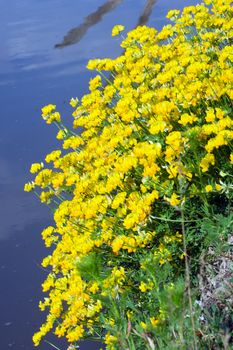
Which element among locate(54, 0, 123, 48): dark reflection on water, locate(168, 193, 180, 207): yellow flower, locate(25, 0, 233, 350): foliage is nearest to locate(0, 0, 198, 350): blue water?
locate(54, 0, 123, 48): dark reflection on water

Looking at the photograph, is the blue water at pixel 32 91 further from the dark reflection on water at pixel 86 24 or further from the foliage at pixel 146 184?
the foliage at pixel 146 184

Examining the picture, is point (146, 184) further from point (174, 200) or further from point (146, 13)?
point (146, 13)

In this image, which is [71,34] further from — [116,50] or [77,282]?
[77,282]

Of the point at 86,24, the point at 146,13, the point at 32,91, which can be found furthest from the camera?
the point at 86,24

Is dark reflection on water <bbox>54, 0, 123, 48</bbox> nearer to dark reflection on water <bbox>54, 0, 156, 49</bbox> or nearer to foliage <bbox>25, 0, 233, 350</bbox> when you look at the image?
dark reflection on water <bbox>54, 0, 156, 49</bbox>

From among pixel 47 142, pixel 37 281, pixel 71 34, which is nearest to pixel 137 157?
pixel 37 281

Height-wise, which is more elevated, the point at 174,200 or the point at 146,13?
the point at 174,200

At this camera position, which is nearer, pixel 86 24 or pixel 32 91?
pixel 32 91

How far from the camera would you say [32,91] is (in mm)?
8492

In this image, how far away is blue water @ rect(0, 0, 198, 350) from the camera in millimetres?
5262

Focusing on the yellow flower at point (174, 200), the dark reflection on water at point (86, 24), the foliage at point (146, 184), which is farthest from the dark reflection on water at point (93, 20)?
the yellow flower at point (174, 200)

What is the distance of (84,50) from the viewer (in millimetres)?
9086

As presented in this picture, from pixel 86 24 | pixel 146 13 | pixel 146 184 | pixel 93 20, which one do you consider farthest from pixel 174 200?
pixel 93 20

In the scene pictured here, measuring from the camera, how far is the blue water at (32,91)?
5.26 metres
